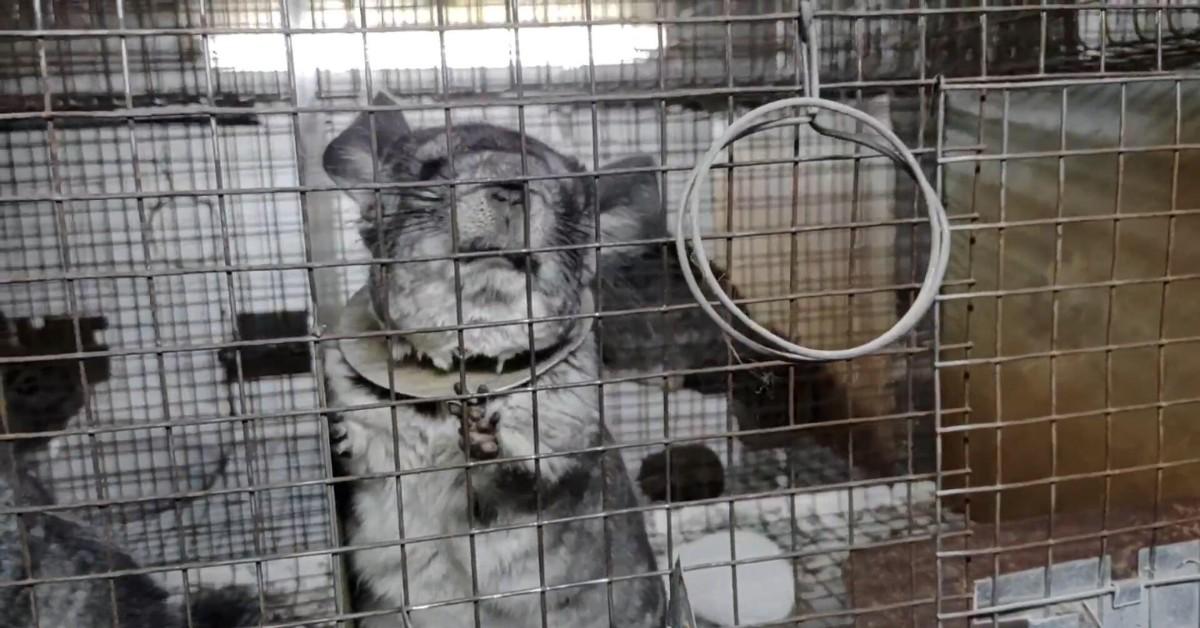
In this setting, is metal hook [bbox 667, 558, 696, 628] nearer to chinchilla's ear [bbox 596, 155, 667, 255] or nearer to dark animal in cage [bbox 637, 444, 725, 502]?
dark animal in cage [bbox 637, 444, 725, 502]

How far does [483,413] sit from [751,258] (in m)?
0.31

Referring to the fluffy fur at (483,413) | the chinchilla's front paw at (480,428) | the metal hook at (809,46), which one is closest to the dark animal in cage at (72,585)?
the fluffy fur at (483,413)

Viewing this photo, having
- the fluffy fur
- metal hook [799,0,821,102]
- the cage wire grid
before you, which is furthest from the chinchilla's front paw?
metal hook [799,0,821,102]

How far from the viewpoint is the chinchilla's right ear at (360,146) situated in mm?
776

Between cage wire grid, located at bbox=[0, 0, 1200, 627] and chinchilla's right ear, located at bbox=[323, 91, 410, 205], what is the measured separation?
16 millimetres

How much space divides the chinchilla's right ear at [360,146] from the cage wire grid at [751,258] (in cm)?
2

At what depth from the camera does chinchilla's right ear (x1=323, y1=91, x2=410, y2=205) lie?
0.78 meters

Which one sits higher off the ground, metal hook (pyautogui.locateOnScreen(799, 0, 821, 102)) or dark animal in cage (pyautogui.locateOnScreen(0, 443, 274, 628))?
metal hook (pyautogui.locateOnScreen(799, 0, 821, 102))

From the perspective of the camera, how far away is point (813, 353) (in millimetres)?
608

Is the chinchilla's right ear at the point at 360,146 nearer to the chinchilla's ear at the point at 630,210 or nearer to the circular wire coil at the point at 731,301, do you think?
the chinchilla's ear at the point at 630,210

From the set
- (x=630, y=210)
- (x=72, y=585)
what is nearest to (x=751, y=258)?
(x=630, y=210)

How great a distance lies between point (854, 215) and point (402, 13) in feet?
1.45

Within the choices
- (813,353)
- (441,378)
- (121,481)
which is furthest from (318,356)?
(813,353)

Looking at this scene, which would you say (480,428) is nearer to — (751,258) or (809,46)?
(751,258)
